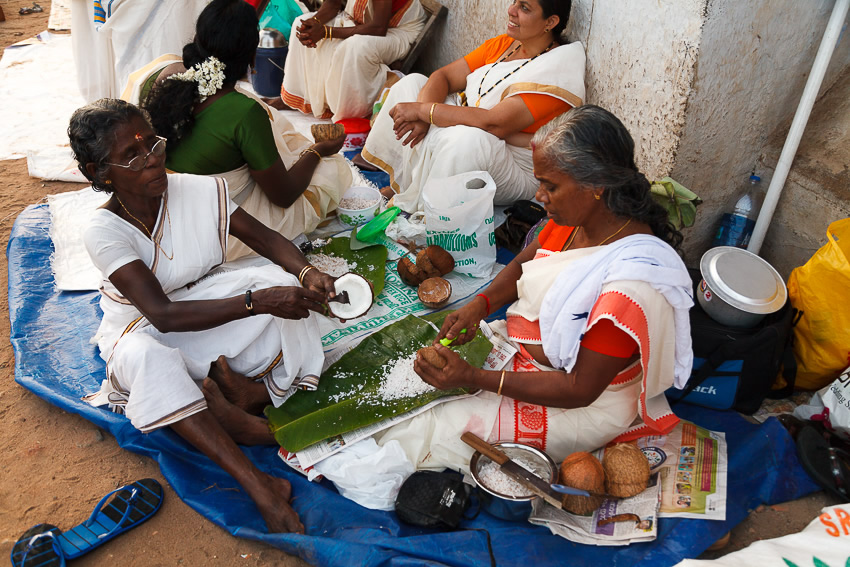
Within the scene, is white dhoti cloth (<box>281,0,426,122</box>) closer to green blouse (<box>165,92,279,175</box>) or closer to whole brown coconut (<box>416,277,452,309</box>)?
green blouse (<box>165,92,279,175</box>)

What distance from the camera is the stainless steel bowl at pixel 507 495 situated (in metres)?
2.12

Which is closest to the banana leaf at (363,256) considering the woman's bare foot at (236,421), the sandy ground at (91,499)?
the woman's bare foot at (236,421)

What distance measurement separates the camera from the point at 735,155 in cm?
319

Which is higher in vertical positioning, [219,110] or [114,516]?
[219,110]

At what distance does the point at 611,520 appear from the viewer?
207 centimetres

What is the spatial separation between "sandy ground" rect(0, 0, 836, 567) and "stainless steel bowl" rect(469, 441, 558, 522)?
610 mm

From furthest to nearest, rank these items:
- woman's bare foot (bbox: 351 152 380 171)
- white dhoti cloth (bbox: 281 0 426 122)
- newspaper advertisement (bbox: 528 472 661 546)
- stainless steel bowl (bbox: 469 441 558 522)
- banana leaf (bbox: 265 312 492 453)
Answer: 1. white dhoti cloth (bbox: 281 0 426 122)
2. woman's bare foot (bbox: 351 152 380 171)
3. banana leaf (bbox: 265 312 492 453)
4. stainless steel bowl (bbox: 469 441 558 522)
5. newspaper advertisement (bbox: 528 472 661 546)

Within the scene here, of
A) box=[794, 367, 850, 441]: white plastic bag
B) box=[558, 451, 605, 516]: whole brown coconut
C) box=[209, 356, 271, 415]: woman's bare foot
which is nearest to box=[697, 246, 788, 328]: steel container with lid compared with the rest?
box=[794, 367, 850, 441]: white plastic bag

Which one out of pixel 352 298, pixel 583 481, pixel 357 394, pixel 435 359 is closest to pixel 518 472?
pixel 583 481

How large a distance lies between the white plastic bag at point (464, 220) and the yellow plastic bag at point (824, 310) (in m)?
1.44

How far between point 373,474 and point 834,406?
1.76 meters

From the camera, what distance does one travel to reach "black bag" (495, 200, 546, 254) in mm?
3510

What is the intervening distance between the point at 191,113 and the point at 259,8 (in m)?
3.46

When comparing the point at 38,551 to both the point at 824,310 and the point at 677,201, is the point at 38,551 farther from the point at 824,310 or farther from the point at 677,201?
the point at 824,310
